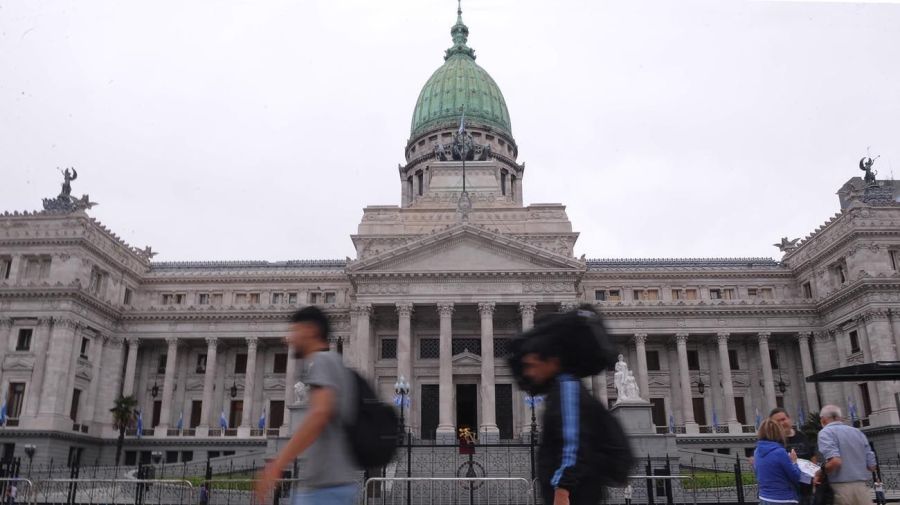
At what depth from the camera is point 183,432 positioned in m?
50.1

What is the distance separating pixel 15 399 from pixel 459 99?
50938 millimetres

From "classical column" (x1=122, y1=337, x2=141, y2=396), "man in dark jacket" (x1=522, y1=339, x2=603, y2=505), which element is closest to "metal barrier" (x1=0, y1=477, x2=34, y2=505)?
"man in dark jacket" (x1=522, y1=339, x2=603, y2=505)

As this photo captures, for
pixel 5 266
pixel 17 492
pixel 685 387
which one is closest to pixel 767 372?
pixel 685 387

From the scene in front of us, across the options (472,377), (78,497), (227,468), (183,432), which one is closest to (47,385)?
(183,432)

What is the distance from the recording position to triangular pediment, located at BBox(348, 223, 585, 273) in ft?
151

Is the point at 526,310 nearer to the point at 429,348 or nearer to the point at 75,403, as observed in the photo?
the point at 429,348

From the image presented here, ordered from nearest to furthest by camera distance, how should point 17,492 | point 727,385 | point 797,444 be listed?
point 797,444, point 17,492, point 727,385

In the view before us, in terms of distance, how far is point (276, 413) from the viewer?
172 ft

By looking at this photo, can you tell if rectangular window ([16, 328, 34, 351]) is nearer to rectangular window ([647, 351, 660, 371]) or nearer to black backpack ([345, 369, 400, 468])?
rectangular window ([647, 351, 660, 371])

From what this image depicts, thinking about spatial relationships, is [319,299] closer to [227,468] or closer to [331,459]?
[227,468]

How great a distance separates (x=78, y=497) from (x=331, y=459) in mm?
23594

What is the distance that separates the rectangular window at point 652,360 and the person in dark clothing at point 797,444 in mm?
42985

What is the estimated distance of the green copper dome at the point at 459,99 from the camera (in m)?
77.1

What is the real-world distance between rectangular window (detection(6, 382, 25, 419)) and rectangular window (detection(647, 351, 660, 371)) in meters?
43.1
